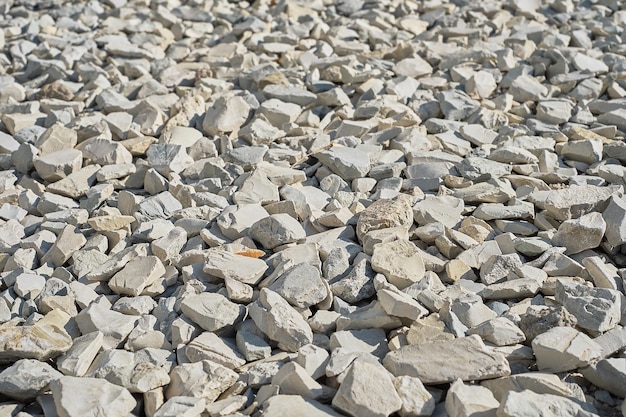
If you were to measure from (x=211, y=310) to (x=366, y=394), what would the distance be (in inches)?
22.2

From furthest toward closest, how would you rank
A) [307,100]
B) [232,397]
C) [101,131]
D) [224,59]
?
[224,59] < [307,100] < [101,131] < [232,397]

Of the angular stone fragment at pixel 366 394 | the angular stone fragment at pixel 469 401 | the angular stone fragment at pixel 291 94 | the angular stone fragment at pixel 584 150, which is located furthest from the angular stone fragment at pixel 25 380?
the angular stone fragment at pixel 584 150

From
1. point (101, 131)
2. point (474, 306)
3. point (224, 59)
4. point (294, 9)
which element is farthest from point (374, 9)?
point (474, 306)

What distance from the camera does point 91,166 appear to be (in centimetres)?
289

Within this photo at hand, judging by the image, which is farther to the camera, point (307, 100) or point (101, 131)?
point (307, 100)

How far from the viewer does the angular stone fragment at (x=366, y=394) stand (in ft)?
5.33

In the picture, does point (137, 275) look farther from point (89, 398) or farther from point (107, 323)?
point (89, 398)

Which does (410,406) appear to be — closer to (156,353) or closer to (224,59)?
(156,353)

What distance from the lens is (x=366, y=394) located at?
1.64 meters

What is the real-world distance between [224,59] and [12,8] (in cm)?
181

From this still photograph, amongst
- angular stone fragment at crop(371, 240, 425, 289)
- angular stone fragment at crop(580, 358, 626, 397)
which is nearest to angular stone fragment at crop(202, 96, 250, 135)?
angular stone fragment at crop(371, 240, 425, 289)

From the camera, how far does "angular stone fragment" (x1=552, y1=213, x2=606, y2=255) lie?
7.28 ft

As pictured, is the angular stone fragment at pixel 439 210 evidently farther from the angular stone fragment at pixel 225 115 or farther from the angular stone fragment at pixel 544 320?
the angular stone fragment at pixel 225 115

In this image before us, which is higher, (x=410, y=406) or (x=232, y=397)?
(x=410, y=406)
